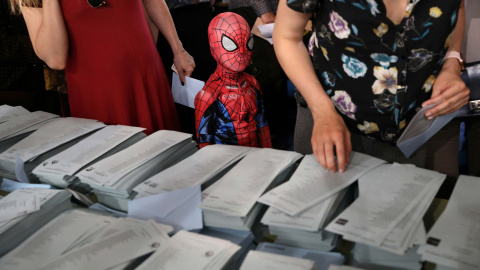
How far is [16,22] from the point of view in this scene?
2457mm

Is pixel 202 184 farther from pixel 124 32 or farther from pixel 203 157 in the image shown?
pixel 124 32

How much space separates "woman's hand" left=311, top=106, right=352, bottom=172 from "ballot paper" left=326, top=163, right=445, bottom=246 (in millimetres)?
79

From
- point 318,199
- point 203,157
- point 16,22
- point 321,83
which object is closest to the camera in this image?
point 318,199

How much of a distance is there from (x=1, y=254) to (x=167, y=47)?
6.08 ft

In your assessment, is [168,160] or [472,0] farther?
[472,0]

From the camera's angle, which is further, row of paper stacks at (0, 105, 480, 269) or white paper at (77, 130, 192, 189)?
white paper at (77, 130, 192, 189)

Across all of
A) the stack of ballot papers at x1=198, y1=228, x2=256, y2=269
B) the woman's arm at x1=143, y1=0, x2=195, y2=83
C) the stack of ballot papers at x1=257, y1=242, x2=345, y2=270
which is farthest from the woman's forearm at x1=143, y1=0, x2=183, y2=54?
the stack of ballot papers at x1=257, y1=242, x2=345, y2=270

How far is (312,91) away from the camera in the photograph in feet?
4.02

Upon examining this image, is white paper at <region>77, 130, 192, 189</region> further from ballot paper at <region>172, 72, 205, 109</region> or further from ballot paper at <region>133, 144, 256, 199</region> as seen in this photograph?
ballot paper at <region>172, 72, 205, 109</region>

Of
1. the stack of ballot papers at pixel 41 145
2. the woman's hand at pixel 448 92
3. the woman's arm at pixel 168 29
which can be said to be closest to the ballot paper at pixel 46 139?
the stack of ballot papers at pixel 41 145

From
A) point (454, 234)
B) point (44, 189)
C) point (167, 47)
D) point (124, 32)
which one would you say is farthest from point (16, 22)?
point (454, 234)

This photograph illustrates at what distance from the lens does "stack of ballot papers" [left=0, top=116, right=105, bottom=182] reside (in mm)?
1269

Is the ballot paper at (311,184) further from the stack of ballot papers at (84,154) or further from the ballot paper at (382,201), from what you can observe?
the stack of ballot papers at (84,154)

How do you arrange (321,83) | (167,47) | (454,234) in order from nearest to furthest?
1. (454,234)
2. (321,83)
3. (167,47)
